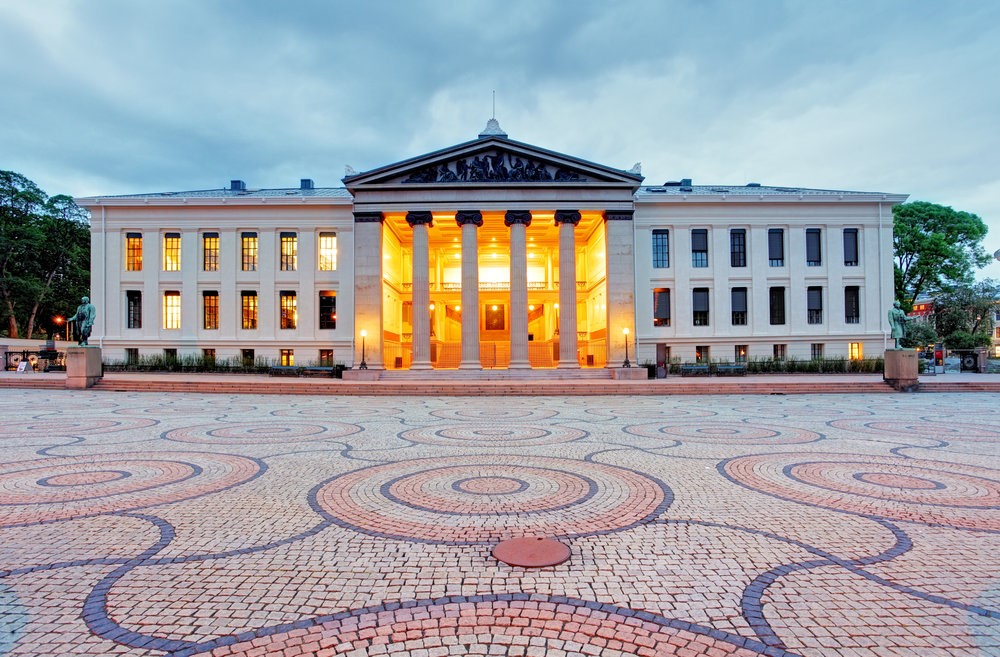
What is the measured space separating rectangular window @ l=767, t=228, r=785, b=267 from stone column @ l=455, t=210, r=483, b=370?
22.4 metres

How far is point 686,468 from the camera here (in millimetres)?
8383

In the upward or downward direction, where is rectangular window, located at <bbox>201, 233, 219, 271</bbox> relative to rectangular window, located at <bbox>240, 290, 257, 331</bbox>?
upward

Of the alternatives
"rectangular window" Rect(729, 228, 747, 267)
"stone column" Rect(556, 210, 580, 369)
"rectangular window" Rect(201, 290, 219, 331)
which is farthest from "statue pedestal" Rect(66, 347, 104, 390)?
"rectangular window" Rect(729, 228, 747, 267)

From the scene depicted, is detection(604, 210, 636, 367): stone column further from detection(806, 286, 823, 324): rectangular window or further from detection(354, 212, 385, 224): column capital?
detection(354, 212, 385, 224): column capital

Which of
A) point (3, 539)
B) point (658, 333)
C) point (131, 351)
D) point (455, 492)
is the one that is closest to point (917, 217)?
point (658, 333)

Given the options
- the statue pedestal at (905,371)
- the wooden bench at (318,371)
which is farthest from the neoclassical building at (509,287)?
the statue pedestal at (905,371)

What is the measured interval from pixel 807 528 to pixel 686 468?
2840 mm

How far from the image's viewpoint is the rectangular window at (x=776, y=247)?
1580 inches

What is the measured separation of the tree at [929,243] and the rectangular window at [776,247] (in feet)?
66.9

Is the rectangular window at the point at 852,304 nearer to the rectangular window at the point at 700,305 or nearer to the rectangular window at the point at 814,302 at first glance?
the rectangular window at the point at 814,302

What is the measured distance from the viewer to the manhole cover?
4.63 metres

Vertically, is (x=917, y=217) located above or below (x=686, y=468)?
above

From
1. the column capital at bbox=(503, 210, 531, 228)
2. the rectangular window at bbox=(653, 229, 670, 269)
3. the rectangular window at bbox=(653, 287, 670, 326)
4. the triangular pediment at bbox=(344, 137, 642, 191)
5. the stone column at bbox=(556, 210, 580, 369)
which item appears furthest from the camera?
the rectangular window at bbox=(653, 229, 670, 269)

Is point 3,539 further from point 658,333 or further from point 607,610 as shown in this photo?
point 658,333
